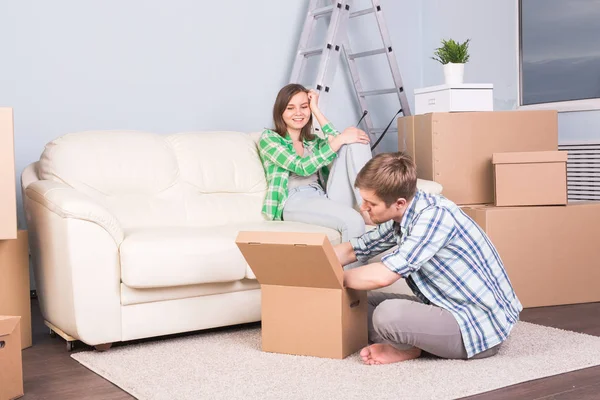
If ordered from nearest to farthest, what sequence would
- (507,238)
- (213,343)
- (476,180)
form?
(213,343), (507,238), (476,180)

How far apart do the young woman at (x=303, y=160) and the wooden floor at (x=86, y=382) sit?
1.06 meters

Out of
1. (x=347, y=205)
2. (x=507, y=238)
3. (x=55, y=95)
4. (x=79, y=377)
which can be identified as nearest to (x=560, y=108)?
(x=507, y=238)

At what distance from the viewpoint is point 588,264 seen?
11.7 feet

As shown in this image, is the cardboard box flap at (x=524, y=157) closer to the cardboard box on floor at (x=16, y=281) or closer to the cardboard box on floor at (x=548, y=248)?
the cardboard box on floor at (x=548, y=248)

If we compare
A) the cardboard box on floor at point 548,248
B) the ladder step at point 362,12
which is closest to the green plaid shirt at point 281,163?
the cardboard box on floor at point 548,248

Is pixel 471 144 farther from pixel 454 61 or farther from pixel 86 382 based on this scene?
pixel 86 382

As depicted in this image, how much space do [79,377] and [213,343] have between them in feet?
1.78

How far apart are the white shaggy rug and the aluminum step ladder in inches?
77.6

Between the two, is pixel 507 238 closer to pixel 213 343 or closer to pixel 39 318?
pixel 213 343

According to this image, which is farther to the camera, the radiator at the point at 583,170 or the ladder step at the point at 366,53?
the ladder step at the point at 366,53

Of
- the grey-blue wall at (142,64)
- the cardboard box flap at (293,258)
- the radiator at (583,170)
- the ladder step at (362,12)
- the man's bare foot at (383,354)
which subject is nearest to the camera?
the cardboard box flap at (293,258)

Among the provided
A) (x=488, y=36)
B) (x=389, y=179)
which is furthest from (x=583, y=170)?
(x=389, y=179)

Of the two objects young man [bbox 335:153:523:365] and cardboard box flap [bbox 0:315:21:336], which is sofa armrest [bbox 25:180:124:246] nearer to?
cardboard box flap [bbox 0:315:21:336]

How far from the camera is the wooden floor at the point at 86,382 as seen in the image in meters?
2.19
